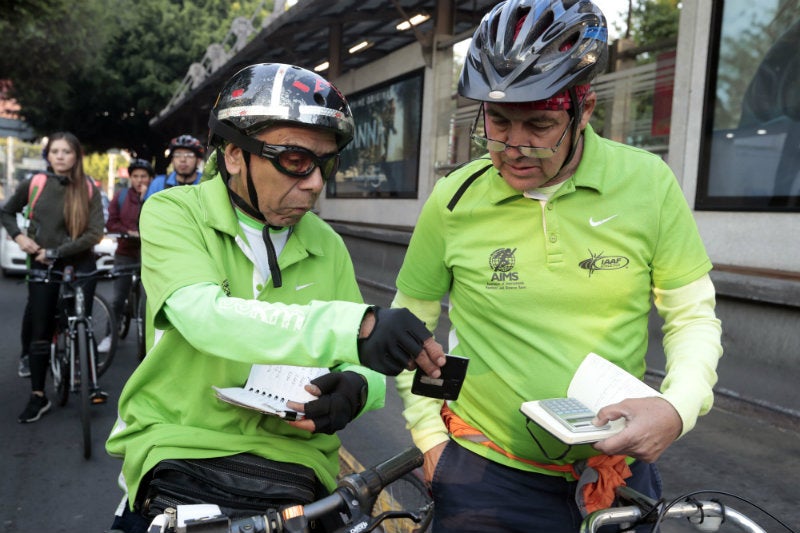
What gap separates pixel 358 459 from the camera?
4.69m

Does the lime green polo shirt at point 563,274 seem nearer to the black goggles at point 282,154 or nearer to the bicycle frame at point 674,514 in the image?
the bicycle frame at point 674,514

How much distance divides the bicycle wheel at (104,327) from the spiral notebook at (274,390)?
5076mm

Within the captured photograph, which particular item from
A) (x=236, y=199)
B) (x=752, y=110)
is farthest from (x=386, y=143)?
(x=236, y=199)

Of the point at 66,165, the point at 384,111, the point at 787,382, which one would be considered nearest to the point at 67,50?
the point at 384,111

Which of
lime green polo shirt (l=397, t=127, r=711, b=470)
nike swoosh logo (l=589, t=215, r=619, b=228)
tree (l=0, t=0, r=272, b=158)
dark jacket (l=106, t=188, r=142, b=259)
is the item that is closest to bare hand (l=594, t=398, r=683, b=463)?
lime green polo shirt (l=397, t=127, r=711, b=470)

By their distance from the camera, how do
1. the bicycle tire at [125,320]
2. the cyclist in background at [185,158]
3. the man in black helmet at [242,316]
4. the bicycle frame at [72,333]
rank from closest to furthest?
1. the man in black helmet at [242,316]
2. the bicycle frame at [72,333]
3. the cyclist in background at [185,158]
4. the bicycle tire at [125,320]

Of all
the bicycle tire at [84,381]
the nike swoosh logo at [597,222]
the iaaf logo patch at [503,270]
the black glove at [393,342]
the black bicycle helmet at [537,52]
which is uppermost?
the black bicycle helmet at [537,52]

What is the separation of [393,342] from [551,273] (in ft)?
2.04

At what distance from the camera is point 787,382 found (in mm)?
5711

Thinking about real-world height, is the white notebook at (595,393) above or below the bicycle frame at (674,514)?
above

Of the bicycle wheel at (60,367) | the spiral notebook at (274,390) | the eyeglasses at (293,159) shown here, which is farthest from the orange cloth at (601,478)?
the bicycle wheel at (60,367)

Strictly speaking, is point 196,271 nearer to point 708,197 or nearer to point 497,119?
point 497,119

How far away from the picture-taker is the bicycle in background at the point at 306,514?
1439 mm

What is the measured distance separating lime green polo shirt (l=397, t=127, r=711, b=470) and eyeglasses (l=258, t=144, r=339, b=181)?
425mm
